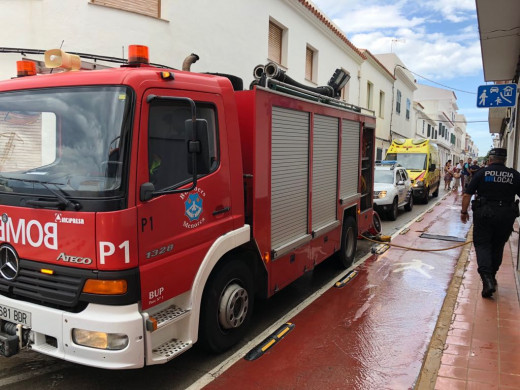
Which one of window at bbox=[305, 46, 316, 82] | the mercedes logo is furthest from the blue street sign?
the mercedes logo

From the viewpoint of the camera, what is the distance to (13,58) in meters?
7.77

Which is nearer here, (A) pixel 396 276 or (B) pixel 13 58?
(A) pixel 396 276

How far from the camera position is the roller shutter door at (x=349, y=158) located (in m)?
6.47

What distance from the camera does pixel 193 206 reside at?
344 centimetres

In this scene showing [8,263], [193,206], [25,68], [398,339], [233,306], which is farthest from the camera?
[398,339]

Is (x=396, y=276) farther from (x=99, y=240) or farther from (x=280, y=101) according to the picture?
(x=99, y=240)

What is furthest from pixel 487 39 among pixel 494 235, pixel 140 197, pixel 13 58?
pixel 13 58

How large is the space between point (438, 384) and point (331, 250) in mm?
2887

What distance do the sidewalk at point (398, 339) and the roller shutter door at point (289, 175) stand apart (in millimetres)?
1055

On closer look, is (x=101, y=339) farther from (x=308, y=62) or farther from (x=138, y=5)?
(x=308, y=62)

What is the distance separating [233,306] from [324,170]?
2550 millimetres

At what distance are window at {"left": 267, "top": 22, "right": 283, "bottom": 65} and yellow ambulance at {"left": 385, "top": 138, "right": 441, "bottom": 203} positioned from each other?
7.52 metres

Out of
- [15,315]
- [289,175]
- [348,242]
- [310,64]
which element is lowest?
[348,242]

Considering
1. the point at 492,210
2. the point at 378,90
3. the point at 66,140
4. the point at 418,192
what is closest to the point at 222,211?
the point at 66,140
